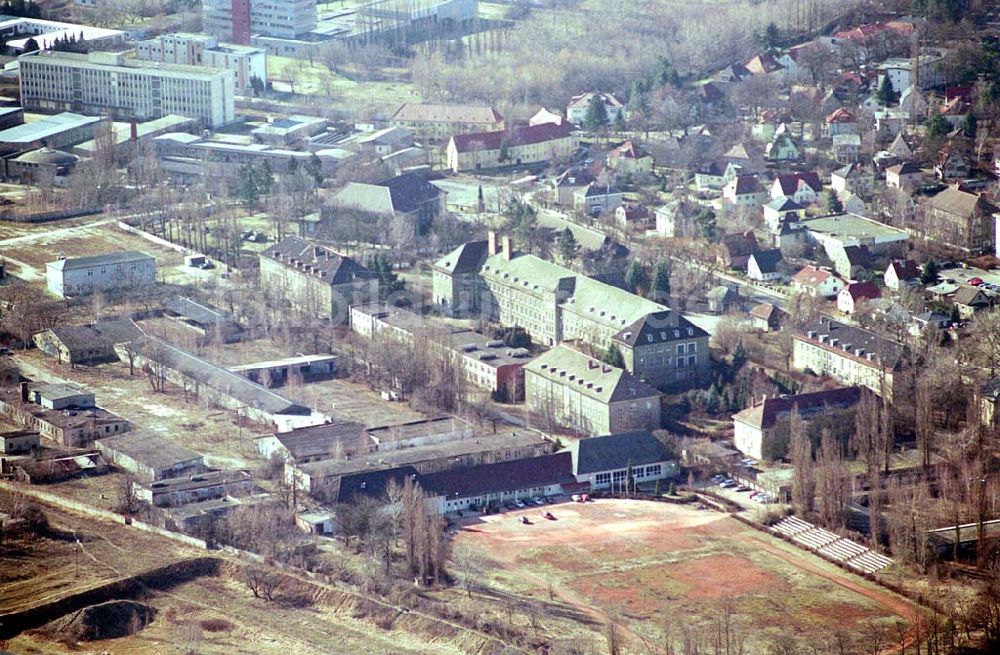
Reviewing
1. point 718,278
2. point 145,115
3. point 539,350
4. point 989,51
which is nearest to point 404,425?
point 539,350

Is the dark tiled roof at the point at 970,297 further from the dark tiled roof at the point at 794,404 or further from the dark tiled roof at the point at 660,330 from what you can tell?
the dark tiled roof at the point at 794,404

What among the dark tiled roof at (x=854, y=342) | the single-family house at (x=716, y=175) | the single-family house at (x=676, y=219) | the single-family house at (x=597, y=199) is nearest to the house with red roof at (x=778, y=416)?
the dark tiled roof at (x=854, y=342)

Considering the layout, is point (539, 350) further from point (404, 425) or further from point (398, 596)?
point (398, 596)

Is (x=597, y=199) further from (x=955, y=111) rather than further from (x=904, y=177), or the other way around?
(x=955, y=111)

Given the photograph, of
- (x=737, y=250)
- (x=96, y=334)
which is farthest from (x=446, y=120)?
(x=96, y=334)

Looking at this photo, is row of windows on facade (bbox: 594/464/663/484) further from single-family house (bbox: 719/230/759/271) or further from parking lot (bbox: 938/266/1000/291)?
single-family house (bbox: 719/230/759/271)
